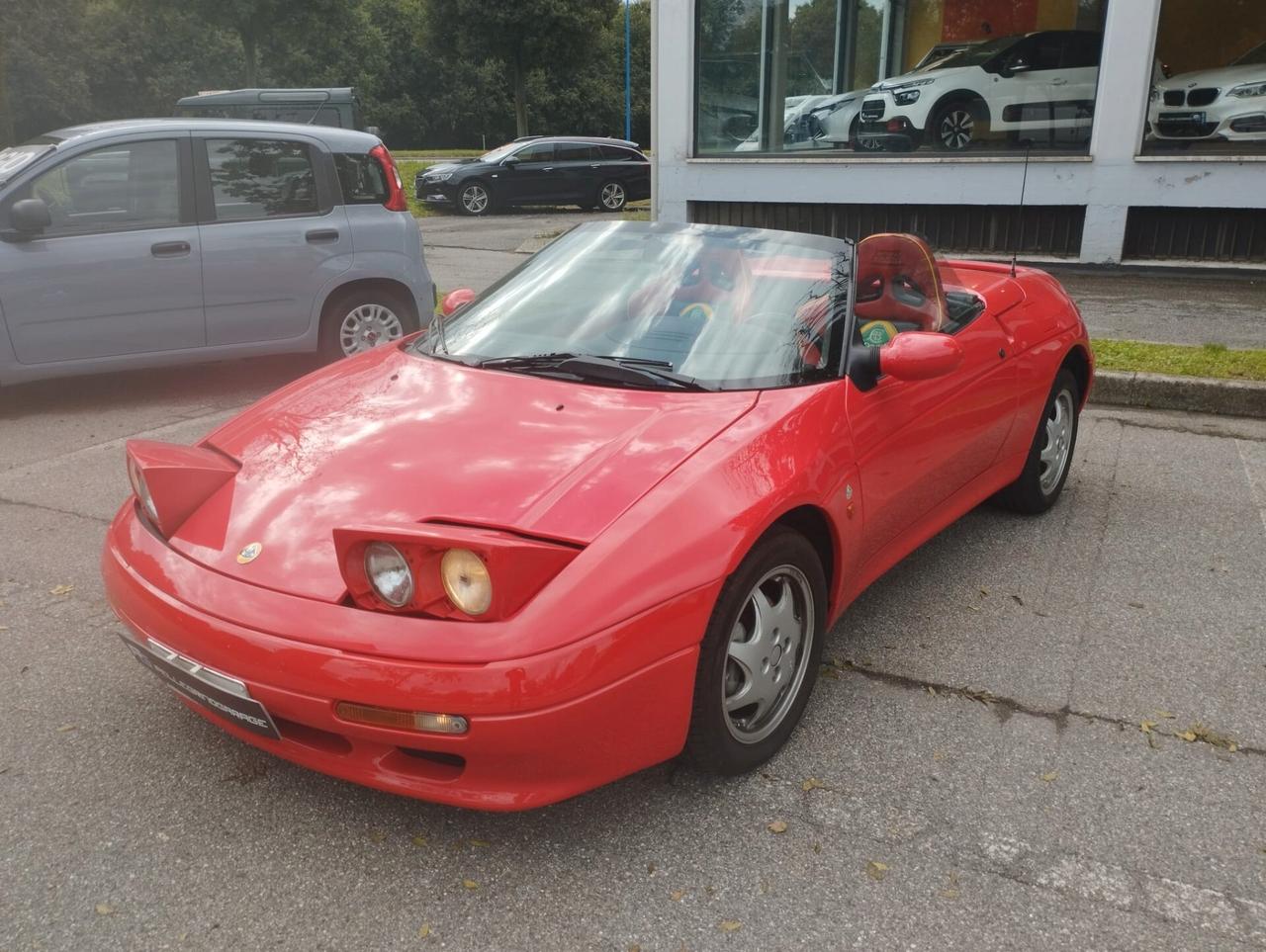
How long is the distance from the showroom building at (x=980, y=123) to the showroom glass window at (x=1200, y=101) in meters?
0.02

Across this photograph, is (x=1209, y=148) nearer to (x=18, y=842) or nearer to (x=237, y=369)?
(x=237, y=369)

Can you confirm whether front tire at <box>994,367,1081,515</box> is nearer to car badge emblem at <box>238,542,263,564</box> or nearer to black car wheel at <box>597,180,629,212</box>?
car badge emblem at <box>238,542,263,564</box>

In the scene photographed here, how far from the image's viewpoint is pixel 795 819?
8.60ft

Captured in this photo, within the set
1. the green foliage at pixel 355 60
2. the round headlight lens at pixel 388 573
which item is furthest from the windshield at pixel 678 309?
the green foliage at pixel 355 60

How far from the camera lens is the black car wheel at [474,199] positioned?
2003 centimetres

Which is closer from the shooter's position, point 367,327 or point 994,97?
point 367,327

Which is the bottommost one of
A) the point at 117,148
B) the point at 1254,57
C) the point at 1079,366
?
the point at 1079,366

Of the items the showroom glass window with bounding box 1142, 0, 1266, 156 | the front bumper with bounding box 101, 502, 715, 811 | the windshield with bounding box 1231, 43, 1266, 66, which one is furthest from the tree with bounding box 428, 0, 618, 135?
the front bumper with bounding box 101, 502, 715, 811

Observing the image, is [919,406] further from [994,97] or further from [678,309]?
[994,97]

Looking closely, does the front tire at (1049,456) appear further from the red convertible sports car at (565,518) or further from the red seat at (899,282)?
the red seat at (899,282)

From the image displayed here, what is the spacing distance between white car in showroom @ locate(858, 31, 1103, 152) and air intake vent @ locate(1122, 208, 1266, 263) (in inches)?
44.0

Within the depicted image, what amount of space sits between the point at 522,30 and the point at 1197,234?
28.2 m

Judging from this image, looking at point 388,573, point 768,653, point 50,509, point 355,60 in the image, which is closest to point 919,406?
point 768,653

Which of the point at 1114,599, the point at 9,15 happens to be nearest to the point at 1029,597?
the point at 1114,599
